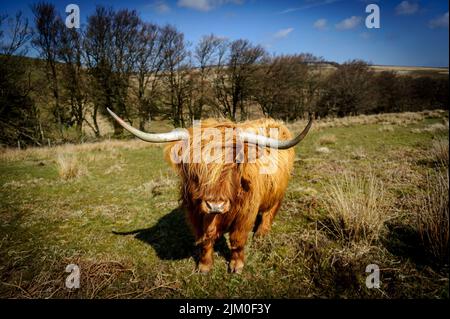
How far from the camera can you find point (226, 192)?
7.45ft

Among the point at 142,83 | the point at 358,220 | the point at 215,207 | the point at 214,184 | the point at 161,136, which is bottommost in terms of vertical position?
the point at 358,220

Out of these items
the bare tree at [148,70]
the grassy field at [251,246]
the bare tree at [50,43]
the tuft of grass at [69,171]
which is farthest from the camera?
the bare tree at [148,70]

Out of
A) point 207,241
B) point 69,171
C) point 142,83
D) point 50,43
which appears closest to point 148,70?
point 142,83

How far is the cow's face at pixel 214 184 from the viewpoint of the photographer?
7.24 ft

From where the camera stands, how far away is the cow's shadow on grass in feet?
11.1

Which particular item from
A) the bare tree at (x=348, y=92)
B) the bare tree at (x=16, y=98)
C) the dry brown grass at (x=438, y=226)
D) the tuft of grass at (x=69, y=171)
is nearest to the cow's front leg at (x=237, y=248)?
the dry brown grass at (x=438, y=226)

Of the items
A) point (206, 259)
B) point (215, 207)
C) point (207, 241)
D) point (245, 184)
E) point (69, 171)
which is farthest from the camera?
point (69, 171)

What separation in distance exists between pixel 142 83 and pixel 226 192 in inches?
933

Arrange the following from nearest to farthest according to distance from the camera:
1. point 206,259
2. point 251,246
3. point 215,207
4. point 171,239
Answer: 1. point 215,207
2. point 206,259
3. point 251,246
4. point 171,239

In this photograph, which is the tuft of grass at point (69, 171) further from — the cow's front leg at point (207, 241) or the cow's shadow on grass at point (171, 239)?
the cow's front leg at point (207, 241)

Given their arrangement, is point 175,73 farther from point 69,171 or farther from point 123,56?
point 69,171

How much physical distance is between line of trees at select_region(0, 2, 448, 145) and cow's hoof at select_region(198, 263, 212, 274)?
9.27 meters
